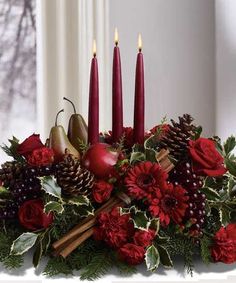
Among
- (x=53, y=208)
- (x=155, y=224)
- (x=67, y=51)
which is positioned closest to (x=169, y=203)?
(x=155, y=224)

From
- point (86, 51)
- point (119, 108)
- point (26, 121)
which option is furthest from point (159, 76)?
point (119, 108)

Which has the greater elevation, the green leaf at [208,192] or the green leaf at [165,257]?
the green leaf at [208,192]

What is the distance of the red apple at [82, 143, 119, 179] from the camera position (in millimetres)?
704

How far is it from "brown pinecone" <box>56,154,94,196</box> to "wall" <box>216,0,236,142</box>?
5.74 feet

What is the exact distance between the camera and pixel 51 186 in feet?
2.24

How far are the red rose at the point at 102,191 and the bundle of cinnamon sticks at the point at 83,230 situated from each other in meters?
0.01

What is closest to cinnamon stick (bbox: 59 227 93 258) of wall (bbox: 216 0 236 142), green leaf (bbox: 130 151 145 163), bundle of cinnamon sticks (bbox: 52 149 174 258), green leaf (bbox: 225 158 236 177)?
bundle of cinnamon sticks (bbox: 52 149 174 258)

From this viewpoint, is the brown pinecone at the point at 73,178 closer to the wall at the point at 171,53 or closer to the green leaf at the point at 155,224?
the green leaf at the point at 155,224

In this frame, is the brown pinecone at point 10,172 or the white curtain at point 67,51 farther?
the white curtain at point 67,51

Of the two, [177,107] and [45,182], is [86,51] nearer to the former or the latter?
[177,107]

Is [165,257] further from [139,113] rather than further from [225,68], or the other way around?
[225,68]

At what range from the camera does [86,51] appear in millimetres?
2490

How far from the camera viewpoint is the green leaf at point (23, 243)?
67cm

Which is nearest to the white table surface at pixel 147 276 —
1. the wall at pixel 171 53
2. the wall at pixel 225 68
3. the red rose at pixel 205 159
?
the red rose at pixel 205 159
